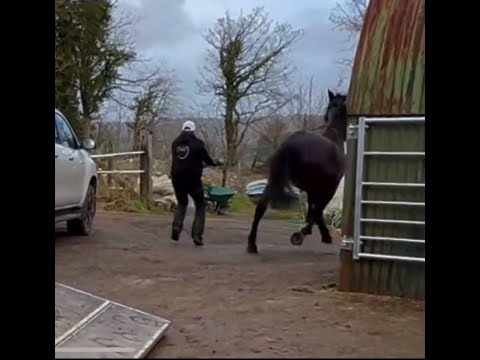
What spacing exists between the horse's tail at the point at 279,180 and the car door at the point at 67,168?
7.75ft

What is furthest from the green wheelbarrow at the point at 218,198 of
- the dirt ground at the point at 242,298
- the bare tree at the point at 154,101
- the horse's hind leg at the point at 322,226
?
the horse's hind leg at the point at 322,226

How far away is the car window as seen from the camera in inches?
352

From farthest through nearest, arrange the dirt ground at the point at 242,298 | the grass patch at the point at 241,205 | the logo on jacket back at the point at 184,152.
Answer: the grass patch at the point at 241,205 < the logo on jacket back at the point at 184,152 < the dirt ground at the point at 242,298

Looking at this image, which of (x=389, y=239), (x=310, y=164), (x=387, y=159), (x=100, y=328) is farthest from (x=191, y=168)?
(x=100, y=328)

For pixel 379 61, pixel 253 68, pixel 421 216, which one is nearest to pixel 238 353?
pixel 421 216

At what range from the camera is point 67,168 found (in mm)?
9008

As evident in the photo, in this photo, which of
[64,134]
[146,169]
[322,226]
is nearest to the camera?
[64,134]

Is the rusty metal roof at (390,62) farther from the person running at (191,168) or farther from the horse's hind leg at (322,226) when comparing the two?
the person running at (191,168)

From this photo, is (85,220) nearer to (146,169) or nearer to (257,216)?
(257,216)

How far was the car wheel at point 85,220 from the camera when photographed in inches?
397

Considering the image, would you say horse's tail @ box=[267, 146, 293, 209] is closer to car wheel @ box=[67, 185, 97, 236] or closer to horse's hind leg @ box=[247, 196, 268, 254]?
horse's hind leg @ box=[247, 196, 268, 254]

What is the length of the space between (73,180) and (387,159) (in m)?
4.47
